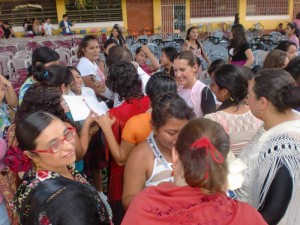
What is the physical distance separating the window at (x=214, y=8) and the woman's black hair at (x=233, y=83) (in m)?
16.9

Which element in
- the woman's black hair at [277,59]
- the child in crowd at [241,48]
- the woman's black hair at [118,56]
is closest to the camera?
the woman's black hair at [118,56]

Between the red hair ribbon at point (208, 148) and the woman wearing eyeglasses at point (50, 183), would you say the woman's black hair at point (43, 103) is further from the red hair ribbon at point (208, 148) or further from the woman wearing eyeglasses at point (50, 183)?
the red hair ribbon at point (208, 148)

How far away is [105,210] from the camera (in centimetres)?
139

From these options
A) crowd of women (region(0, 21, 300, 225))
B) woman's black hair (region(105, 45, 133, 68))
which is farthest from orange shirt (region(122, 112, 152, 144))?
woman's black hair (region(105, 45, 133, 68))

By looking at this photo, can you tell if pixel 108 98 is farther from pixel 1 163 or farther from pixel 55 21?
pixel 55 21

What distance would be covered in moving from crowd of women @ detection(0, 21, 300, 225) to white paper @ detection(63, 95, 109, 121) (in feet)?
0.16

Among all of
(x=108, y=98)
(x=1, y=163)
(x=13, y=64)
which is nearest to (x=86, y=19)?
(x=13, y=64)

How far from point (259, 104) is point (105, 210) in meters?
0.88

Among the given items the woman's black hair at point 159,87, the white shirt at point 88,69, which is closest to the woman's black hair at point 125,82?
the woman's black hair at point 159,87

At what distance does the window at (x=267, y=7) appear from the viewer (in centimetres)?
1841

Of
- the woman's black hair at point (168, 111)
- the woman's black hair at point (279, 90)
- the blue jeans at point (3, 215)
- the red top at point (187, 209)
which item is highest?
the woman's black hair at point (279, 90)

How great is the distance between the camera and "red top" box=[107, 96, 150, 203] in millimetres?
2168

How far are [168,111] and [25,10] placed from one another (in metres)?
17.7

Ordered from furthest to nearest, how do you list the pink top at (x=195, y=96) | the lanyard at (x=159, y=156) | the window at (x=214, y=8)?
the window at (x=214, y=8)
the pink top at (x=195, y=96)
the lanyard at (x=159, y=156)
